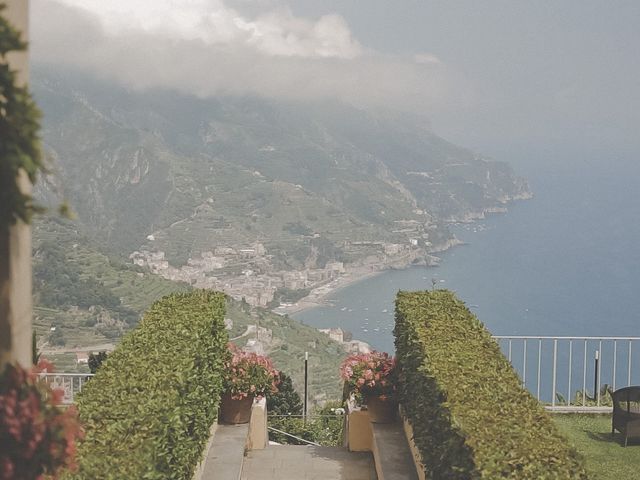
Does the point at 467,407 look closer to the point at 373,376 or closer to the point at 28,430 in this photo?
the point at 28,430

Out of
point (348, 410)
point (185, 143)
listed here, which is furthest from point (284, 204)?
point (348, 410)

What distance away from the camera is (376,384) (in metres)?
8.55

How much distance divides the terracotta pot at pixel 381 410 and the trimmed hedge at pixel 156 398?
157cm

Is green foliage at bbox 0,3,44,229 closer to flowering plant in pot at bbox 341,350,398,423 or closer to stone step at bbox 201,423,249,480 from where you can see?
stone step at bbox 201,423,249,480

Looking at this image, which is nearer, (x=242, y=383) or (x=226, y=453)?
(x=226, y=453)

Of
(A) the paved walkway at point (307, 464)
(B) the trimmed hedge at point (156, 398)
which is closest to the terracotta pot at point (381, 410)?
(A) the paved walkway at point (307, 464)

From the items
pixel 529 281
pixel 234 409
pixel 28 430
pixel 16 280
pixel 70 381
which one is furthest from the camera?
pixel 529 281

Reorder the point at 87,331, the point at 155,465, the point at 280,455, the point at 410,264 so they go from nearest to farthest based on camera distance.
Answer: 1. the point at 155,465
2. the point at 280,455
3. the point at 87,331
4. the point at 410,264

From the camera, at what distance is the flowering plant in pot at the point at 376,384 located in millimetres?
8531

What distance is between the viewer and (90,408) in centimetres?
509

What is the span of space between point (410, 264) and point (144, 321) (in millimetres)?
121763

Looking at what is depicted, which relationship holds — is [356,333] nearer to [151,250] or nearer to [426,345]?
[151,250]

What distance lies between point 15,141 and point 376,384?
21.5 feet

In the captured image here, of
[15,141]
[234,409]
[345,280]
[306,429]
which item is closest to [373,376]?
[234,409]
